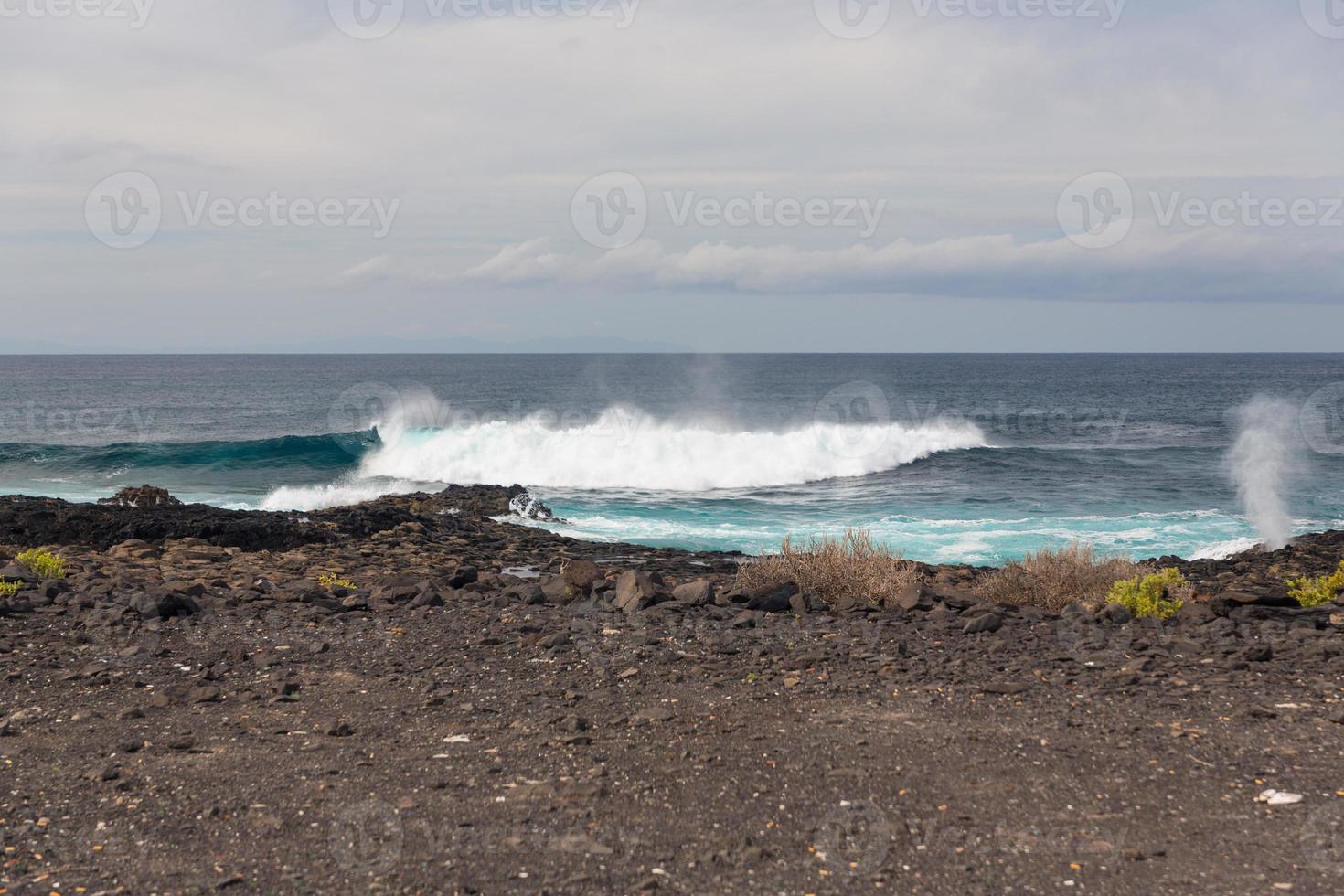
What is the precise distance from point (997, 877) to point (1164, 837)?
36.9 inches

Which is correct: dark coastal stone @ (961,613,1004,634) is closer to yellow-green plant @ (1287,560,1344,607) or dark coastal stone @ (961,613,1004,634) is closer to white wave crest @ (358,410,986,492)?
yellow-green plant @ (1287,560,1344,607)

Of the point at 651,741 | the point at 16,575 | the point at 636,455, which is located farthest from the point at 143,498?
the point at 651,741

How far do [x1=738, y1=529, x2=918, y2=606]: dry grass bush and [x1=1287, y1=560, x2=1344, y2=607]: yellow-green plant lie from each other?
139 inches

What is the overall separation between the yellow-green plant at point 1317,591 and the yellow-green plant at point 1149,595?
3.39 feet

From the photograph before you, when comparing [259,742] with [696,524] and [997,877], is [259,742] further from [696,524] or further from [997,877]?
[696,524]

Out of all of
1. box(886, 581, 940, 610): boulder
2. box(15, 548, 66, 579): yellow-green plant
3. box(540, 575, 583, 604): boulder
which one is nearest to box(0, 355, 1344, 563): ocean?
box(540, 575, 583, 604): boulder

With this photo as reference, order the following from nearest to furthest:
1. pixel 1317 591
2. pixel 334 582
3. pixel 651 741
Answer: pixel 651 741 → pixel 1317 591 → pixel 334 582

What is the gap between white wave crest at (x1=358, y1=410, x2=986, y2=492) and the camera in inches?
1286

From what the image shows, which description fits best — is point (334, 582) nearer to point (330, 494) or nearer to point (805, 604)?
point (805, 604)

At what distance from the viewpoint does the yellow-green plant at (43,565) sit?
10.6 m

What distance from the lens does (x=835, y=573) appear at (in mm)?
9938

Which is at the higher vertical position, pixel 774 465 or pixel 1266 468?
pixel 1266 468

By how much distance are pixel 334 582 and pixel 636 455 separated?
2263cm

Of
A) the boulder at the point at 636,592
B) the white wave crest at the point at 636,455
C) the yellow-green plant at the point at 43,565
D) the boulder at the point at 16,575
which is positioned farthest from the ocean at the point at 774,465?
the boulder at the point at 16,575
